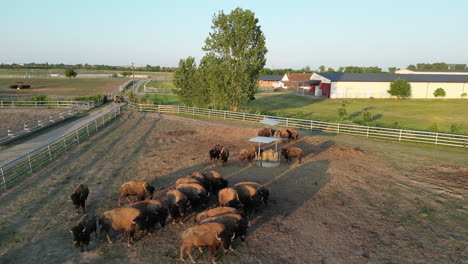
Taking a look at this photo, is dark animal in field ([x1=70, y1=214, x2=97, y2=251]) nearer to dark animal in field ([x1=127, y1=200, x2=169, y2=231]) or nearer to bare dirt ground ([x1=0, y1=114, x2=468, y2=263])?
bare dirt ground ([x1=0, y1=114, x2=468, y2=263])

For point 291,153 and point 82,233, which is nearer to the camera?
point 82,233

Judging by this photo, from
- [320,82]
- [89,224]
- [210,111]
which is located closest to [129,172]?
[89,224]

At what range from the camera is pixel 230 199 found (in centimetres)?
977

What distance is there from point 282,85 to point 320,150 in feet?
240

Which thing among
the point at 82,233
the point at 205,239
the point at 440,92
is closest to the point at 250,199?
the point at 205,239

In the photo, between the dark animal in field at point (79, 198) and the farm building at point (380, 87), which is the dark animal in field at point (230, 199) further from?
the farm building at point (380, 87)

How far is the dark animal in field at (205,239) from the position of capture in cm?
744

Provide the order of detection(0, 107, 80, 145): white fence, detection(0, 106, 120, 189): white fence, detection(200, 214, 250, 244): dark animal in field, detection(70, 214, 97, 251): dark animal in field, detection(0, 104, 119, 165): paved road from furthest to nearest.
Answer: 1. detection(0, 107, 80, 145): white fence
2. detection(0, 104, 119, 165): paved road
3. detection(0, 106, 120, 189): white fence
4. detection(200, 214, 250, 244): dark animal in field
5. detection(70, 214, 97, 251): dark animal in field

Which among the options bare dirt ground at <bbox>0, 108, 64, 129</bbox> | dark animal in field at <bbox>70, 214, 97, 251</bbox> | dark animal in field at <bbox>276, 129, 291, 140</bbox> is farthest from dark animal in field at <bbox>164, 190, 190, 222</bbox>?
bare dirt ground at <bbox>0, 108, 64, 129</bbox>

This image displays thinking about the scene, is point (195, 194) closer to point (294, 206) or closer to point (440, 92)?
point (294, 206)

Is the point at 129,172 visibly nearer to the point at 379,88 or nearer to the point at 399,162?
the point at 399,162

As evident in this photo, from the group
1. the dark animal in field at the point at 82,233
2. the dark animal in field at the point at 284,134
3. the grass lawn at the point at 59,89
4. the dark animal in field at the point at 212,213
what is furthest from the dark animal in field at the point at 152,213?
the grass lawn at the point at 59,89

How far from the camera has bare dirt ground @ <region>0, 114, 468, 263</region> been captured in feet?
Result: 25.6

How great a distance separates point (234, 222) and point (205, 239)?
103 centimetres
